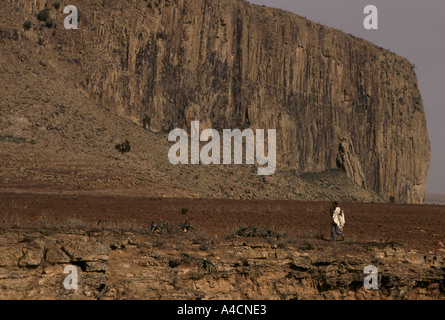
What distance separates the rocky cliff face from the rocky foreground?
42.3 meters

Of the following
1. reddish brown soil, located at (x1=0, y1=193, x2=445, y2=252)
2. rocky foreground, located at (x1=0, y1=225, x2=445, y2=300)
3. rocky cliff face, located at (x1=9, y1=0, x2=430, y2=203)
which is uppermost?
rocky cliff face, located at (x1=9, y1=0, x2=430, y2=203)

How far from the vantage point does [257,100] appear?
6706 centimetres

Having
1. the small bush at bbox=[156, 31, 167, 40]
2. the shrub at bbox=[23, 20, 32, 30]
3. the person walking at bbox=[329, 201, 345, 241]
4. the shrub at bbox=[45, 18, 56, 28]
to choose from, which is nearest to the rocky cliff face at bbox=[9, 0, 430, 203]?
the small bush at bbox=[156, 31, 167, 40]

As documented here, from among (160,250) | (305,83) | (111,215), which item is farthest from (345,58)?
(160,250)

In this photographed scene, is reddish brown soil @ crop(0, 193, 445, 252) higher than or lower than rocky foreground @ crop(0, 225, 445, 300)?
higher

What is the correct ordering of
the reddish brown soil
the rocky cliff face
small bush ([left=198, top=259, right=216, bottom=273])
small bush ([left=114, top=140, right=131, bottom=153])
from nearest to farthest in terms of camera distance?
small bush ([left=198, top=259, right=216, bottom=273])
the reddish brown soil
small bush ([left=114, top=140, right=131, bottom=153])
the rocky cliff face

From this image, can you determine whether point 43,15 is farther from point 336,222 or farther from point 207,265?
point 207,265

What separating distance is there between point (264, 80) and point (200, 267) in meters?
56.9

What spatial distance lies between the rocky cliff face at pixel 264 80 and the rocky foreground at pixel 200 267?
42317mm

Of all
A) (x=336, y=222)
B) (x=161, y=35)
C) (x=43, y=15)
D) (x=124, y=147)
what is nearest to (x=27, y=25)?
(x=43, y=15)

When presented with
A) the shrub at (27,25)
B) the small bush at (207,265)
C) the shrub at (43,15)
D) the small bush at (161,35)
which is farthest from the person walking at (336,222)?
the small bush at (161,35)

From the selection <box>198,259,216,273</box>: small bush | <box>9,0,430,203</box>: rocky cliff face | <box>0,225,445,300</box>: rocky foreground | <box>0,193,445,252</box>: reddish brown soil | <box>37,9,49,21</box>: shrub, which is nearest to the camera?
<box>0,225,445,300</box>: rocky foreground

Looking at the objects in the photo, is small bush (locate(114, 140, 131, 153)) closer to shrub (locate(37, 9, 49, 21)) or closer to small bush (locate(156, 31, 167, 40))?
shrub (locate(37, 9, 49, 21))

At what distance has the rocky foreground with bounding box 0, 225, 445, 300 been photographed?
11.6 meters
